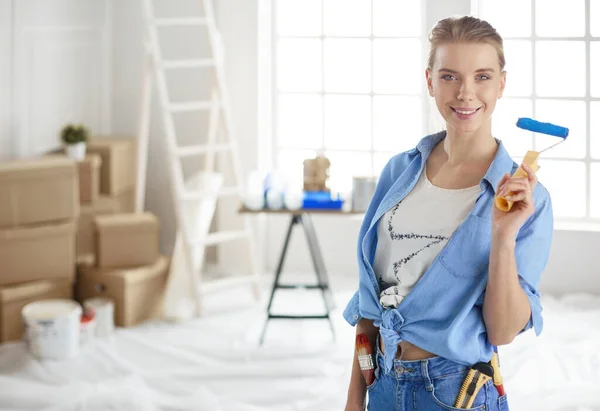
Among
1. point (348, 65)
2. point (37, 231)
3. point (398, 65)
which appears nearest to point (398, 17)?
point (398, 65)

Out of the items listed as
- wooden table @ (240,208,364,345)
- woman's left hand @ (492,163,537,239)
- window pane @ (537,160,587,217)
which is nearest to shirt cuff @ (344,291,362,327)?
woman's left hand @ (492,163,537,239)

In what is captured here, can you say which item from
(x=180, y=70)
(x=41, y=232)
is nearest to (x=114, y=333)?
(x=41, y=232)

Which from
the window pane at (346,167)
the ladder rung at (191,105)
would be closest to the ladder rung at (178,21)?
the ladder rung at (191,105)

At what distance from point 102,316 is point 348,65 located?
2.31 meters

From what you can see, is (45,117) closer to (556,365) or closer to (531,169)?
(556,365)

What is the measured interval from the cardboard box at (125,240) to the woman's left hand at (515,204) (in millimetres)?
3643

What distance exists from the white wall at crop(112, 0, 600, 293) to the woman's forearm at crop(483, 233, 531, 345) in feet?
12.6

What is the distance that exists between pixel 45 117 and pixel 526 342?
3131 millimetres

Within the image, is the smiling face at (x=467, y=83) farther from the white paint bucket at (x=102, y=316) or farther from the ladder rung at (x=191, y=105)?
the ladder rung at (x=191, y=105)

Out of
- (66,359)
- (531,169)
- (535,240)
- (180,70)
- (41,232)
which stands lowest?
(66,359)

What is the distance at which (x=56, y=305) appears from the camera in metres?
4.67

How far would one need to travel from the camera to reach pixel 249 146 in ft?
19.5

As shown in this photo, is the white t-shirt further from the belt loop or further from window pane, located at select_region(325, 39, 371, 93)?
window pane, located at select_region(325, 39, 371, 93)

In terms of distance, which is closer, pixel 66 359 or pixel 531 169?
pixel 531 169
